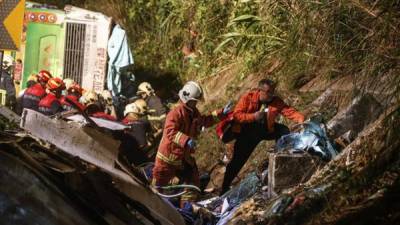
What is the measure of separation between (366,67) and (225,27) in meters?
10.3

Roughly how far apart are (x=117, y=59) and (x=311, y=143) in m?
9.57

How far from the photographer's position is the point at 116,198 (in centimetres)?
705

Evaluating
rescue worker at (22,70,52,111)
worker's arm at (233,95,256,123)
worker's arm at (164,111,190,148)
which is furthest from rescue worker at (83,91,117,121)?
worker's arm at (164,111,190,148)

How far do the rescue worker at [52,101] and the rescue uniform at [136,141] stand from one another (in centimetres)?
112

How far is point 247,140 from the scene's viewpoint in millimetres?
11852

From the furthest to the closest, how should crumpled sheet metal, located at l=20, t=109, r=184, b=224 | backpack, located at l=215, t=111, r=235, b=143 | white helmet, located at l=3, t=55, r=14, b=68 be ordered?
1. white helmet, located at l=3, t=55, r=14, b=68
2. backpack, located at l=215, t=111, r=235, b=143
3. crumpled sheet metal, located at l=20, t=109, r=184, b=224

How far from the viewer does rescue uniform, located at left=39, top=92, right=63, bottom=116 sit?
44.4 ft

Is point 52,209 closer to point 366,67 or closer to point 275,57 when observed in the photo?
point 366,67

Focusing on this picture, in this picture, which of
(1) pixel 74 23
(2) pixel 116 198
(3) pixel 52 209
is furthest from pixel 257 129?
(1) pixel 74 23

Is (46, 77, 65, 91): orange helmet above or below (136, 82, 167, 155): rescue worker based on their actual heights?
above

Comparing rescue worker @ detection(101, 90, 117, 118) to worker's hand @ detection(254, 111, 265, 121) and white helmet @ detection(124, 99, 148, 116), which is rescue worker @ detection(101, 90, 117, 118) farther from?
worker's hand @ detection(254, 111, 265, 121)

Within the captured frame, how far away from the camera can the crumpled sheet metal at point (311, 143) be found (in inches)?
372

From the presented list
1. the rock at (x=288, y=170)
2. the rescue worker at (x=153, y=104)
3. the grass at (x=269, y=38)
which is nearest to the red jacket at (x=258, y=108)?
the grass at (x=269, y=38)

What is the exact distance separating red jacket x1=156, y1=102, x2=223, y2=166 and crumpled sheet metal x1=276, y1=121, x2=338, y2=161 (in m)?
1.21
